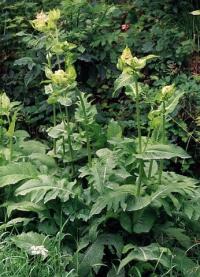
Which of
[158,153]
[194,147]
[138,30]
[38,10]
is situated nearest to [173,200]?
[158,153]

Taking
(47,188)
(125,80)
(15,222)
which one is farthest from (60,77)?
(15,222)

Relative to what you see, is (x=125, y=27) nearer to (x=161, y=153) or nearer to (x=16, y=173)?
(x=16, y=173)

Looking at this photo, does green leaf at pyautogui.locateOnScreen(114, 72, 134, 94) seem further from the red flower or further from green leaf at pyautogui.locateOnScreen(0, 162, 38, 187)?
the red flower

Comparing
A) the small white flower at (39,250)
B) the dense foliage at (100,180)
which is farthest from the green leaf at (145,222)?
the small white flower at (39,250)

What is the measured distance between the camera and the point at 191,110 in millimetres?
5934

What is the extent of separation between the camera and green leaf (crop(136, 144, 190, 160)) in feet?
14.4

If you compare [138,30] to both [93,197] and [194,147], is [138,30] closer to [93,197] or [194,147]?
[194,147]

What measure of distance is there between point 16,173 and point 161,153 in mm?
1168

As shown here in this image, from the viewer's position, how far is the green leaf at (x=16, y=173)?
4.92 m

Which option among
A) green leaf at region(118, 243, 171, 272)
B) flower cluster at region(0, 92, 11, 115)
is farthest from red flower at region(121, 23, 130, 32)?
green leaf at region(118, 243, 171, 272)

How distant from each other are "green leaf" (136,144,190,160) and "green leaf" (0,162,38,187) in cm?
92

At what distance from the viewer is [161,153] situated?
174 inches

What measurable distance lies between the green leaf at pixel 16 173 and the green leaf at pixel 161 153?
0.92m

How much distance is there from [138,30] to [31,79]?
1261 millimetres
